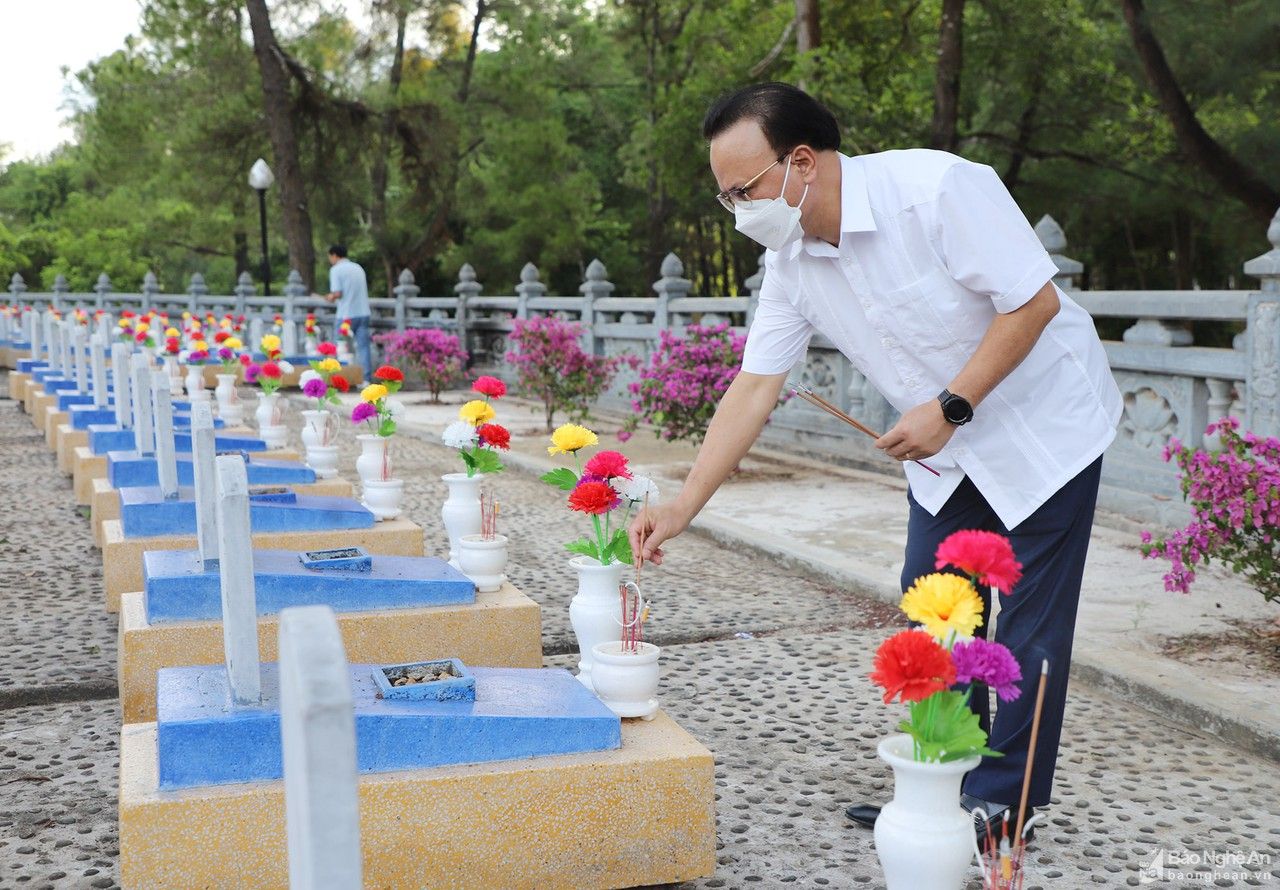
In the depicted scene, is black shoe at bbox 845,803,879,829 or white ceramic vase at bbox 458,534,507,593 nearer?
black shoe at bbox 845,803,879,829

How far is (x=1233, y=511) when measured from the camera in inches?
170

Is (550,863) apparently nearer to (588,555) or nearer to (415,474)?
(588,555)

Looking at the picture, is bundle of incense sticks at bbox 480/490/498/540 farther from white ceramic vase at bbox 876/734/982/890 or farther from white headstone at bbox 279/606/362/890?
white headstone at bbox 279/606/362/890

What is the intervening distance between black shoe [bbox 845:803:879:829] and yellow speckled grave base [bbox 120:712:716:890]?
492 millimetres

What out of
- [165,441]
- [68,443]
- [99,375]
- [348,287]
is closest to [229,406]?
[99,375]

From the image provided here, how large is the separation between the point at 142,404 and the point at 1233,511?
4.79m

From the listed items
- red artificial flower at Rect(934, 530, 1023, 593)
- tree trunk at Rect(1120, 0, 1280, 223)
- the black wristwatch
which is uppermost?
tree trunk at Rect(1120, 0, 1280, 223)

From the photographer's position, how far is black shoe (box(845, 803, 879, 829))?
3242 mm

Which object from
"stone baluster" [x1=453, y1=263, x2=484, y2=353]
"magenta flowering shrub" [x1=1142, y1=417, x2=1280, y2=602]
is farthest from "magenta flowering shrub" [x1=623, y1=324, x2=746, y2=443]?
"stone baluster" [x1=453, y1=263, x2=484, y2=353]

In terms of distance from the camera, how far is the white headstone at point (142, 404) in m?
6.23

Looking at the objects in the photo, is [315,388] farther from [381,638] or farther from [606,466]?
[606,466]

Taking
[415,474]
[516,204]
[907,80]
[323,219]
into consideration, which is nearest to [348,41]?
[323,219]

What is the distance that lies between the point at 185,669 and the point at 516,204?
2352 centimetres

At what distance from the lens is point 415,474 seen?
9.80 meters
